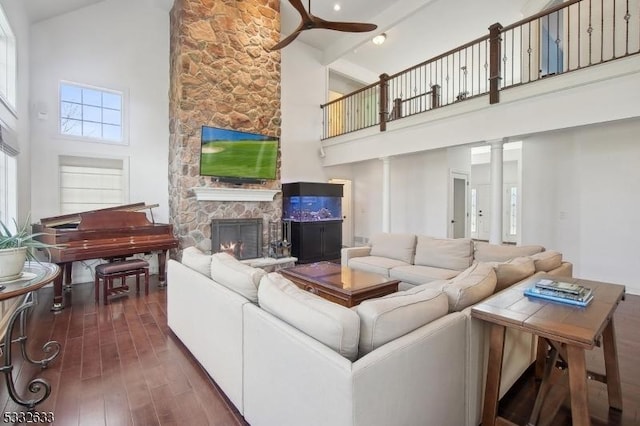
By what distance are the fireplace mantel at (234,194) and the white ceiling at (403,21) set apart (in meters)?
3.29

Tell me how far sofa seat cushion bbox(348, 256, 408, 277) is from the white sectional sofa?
1.92 metres

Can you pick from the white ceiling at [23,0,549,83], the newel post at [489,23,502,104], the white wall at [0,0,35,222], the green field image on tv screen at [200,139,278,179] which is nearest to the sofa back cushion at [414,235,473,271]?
the newel post at [489,23,502,104]

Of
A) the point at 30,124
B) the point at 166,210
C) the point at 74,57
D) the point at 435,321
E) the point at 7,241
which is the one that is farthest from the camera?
the point at 166,210

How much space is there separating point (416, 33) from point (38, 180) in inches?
316

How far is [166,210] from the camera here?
5.50m

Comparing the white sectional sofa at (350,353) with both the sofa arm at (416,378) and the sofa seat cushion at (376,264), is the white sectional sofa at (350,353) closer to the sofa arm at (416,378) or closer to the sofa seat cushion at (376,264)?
the sofa arm at (416,378)

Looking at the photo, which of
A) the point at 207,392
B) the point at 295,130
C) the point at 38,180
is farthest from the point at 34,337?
the point at 295,130

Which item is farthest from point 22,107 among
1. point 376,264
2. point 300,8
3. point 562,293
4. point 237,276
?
point 562,293

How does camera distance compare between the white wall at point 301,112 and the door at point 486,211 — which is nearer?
the white wall at point 301,112

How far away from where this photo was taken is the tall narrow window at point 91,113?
466 centimetres

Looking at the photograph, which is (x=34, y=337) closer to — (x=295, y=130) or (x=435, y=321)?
(x=435, y=321)

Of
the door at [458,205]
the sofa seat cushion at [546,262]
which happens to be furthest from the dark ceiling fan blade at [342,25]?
the door at [458,205]

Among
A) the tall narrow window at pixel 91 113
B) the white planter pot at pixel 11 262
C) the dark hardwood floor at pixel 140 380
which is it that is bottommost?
the dark hardwood floor at pixel 140 380

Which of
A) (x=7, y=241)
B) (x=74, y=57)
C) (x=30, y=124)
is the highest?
(x=74, y=57)
